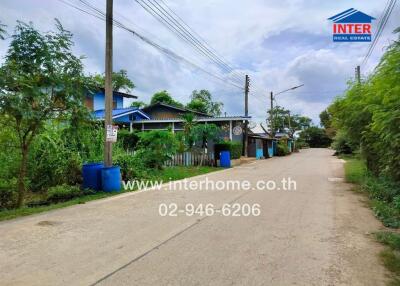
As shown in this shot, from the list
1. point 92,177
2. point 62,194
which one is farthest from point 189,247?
point 92,177

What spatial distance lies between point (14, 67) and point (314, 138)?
10322 centimetres

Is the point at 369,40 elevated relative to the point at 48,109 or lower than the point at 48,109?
elevated

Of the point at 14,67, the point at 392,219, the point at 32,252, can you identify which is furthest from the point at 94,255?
the point at 392,219

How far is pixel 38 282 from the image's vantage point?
458cm

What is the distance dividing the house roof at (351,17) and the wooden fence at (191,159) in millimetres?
12221

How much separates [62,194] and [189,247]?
6971mm

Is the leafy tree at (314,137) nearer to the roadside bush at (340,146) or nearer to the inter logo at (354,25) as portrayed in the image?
the roadside bush at (340,146)

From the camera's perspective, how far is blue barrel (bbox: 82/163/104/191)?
1253cm

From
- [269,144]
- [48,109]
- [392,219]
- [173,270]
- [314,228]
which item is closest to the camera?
[173,270]

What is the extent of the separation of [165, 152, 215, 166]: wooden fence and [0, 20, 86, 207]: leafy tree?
13473 millimetres

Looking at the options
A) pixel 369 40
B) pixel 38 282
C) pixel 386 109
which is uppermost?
pixel 369 40

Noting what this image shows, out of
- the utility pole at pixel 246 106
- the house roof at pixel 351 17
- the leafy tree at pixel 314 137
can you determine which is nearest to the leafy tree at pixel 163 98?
the utility pole at pixel 246 106

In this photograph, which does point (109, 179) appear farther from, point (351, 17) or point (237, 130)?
point (237, 130)

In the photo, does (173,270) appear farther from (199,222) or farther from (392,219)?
(392,219)
